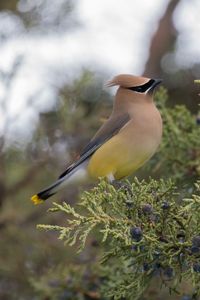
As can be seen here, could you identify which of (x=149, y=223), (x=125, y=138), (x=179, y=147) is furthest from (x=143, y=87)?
(x=149, y=223)

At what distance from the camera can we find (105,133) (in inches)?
142

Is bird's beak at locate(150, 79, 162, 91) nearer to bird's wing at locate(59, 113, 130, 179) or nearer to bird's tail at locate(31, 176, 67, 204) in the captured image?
bird's wing at locate(59, 113, 130, 179)

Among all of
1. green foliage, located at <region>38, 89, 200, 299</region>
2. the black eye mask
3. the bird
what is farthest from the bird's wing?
green foliage, located at <region>38, 89, 200, 299</region>

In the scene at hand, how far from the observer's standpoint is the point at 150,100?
3590 millimetres

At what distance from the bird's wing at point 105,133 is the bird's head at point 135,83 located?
0.46 feet

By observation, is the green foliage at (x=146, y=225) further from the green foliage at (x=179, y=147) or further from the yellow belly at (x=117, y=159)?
the green foliage at (x=179, y=147)

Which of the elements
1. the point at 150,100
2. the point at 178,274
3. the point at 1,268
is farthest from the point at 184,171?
the point at 1,268

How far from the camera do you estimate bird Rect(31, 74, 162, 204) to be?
11.1 feet

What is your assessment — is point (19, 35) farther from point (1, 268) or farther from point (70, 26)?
point (1, 268)

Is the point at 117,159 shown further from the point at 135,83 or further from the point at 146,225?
the point at 146,225

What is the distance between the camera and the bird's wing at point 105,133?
3553 millimetres

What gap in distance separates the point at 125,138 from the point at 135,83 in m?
0.28

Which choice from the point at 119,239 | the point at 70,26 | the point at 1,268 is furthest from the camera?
the point at 70,26

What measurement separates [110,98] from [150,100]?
165 centimetres
